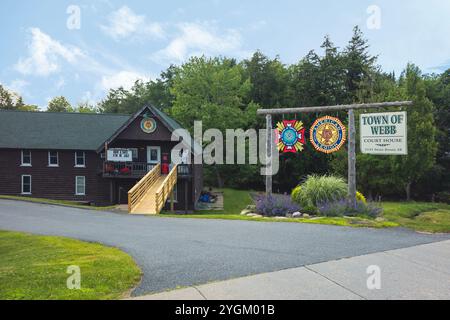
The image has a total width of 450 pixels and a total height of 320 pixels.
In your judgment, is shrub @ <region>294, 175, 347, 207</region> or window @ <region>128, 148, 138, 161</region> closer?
shrub @ <region>294, 175, 347, 207</region>

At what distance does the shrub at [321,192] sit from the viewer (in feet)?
50.3

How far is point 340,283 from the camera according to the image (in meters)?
5.92

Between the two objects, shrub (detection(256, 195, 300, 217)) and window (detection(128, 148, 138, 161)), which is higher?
window (detection(128, 148, 138, 161))

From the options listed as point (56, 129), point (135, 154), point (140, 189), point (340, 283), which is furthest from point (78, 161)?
point (340, 283)

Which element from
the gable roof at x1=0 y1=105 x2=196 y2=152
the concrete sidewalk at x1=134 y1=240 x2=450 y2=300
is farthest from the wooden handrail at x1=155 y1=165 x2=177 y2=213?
the concrete sidewalk at x1=134 y1=240 x2=450 y2=300

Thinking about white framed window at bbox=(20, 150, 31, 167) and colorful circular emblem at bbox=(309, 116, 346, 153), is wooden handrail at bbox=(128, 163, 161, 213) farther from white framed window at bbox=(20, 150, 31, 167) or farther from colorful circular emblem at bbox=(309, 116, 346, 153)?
white framed window at bbox=(20, 150, 31, 167)

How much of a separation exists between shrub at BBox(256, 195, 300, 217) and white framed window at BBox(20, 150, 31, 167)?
2263 centimetres

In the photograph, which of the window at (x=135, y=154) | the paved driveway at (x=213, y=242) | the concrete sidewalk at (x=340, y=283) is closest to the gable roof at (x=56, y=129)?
the window at (x=135, y=154)

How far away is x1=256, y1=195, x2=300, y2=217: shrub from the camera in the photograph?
14.8 metres

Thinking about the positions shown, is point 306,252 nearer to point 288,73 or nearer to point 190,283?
point 190,283

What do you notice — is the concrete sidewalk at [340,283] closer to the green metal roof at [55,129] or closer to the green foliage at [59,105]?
the green metal roof at [55,129]

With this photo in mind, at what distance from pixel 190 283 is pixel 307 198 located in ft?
34.7

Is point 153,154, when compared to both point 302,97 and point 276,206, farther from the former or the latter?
point 302,97

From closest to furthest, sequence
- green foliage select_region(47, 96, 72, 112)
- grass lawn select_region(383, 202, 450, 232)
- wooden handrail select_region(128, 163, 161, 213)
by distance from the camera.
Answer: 1. grass lawn select_region(383, 202, 450, 232)
2. wooden handrail select_region(128, 163, 161, 213)
3. green foliage select_region(47, 96, 72, 112)
